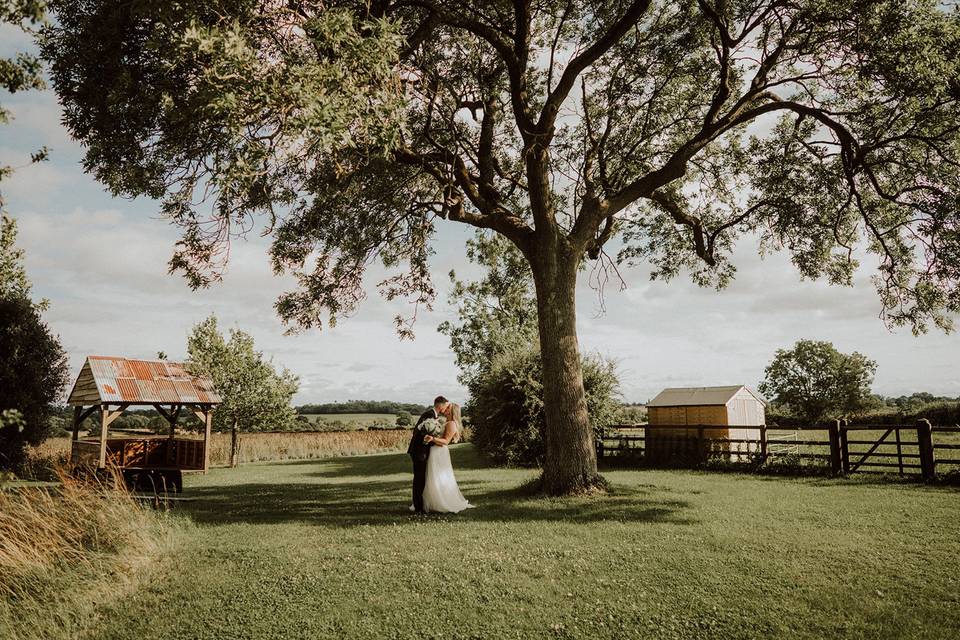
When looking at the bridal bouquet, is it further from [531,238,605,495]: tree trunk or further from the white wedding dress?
[531,238,605,495]: tree trunk

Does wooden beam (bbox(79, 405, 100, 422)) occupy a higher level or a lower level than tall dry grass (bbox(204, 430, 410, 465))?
higher

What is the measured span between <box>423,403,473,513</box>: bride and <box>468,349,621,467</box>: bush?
970cm

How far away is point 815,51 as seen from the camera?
12.3 meters

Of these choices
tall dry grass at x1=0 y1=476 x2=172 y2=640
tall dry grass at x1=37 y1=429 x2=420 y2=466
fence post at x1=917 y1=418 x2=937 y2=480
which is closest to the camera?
tall dry grass at x1=0 y1=476 x2=172 y2=640

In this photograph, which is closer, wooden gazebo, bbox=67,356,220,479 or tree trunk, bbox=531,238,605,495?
tree trunk, bbox=531,238,605,495

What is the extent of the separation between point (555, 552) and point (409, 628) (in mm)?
2836

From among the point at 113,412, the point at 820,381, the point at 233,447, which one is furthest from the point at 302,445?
the point at 820,381

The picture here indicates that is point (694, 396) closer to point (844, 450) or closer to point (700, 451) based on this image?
point (700, 451)

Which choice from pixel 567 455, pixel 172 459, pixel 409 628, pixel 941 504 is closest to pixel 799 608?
pixel 409 628

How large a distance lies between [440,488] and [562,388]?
342cm

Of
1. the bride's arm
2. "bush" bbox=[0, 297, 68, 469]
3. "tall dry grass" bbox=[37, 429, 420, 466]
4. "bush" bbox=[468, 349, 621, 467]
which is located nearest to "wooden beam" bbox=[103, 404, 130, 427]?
"bush" bbox=[0, 297, 68, 469]

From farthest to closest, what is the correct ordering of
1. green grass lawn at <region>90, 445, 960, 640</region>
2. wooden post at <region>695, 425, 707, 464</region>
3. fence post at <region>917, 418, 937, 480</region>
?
wooden post at <region>695, 425, 707, 464</region>, fence post at <region>917, 418, 937, 480</region>, green grass lawn at <region>90, 445, 960, 640</region>

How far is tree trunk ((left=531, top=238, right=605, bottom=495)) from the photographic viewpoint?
1221cm

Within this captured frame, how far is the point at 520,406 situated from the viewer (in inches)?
835
